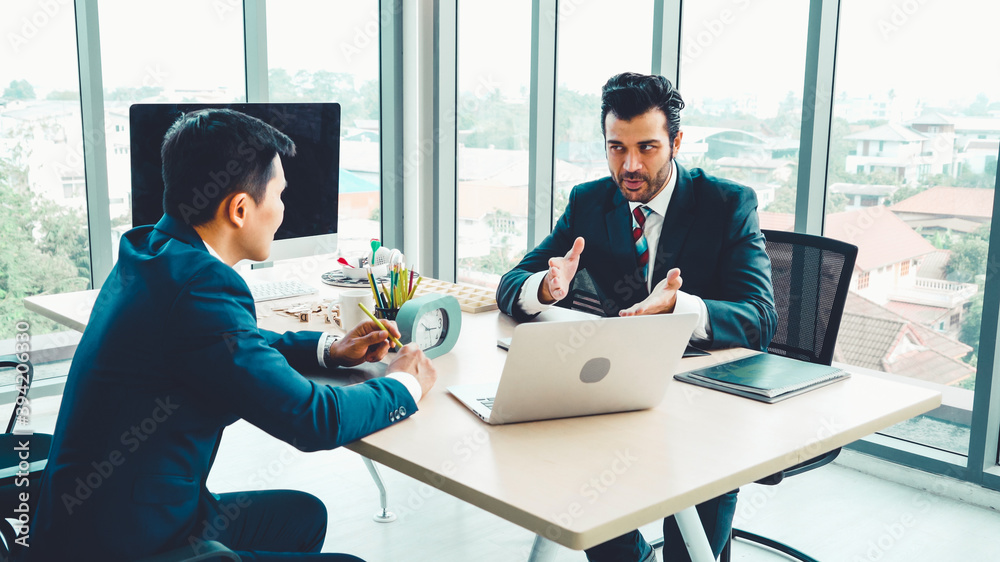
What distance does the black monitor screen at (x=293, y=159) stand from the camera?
221cm

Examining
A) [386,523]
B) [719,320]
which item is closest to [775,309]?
[719,320]

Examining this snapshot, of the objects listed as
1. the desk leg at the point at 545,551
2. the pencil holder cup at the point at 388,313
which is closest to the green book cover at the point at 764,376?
the desk leg at the point at 545,551

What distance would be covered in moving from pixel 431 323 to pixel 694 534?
2.24 ft

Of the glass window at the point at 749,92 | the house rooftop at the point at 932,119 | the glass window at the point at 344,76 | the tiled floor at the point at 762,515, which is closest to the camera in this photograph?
the tiled floor at the point at 762,515

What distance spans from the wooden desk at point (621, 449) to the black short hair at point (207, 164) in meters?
0.47

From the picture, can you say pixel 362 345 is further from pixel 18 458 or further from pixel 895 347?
pixel 895 347

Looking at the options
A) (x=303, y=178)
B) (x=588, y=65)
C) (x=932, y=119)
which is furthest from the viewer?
(x=588, y=65)

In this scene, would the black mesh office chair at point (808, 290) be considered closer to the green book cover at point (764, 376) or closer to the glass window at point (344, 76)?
the green book cover at point (764, 376)

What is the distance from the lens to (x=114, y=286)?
4.29ft

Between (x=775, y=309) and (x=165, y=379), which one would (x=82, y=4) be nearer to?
(x=165, y=379)

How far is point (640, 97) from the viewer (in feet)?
6.91

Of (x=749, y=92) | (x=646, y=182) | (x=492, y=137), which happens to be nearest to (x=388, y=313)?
(x=646, y=182)

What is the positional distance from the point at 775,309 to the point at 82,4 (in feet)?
9.50

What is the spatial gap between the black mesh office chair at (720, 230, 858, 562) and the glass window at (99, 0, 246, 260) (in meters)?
2.30
